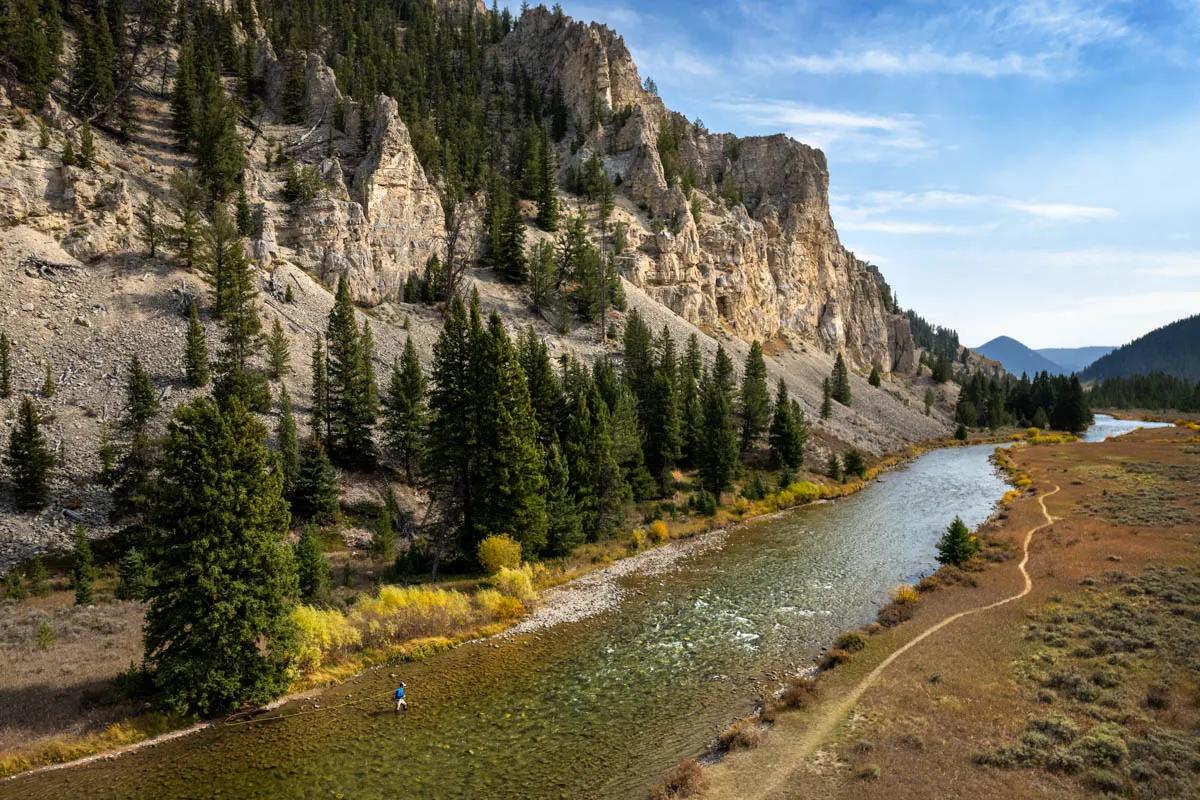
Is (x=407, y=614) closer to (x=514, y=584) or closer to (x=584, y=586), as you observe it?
(x=514, y=584)

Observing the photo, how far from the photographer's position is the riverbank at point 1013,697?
665 inches

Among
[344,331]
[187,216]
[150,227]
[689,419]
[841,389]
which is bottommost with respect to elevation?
[689,419]

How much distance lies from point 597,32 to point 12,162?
131 meters

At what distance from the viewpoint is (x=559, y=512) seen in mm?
42844

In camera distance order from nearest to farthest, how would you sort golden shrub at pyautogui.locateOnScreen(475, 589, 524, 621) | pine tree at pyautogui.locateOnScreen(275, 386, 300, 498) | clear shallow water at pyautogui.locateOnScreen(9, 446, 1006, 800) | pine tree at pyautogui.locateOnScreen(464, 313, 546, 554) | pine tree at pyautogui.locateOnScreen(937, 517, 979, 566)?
clear shallow water at pyautogui.locateOnScreen(9, 446, 1006, 800) < golden shrub at pyautogui.locateOnScreen(475, 589, 524, 621) < pine tree at pyautogui.locateOnScreen(937, 517, 979, 566) < pine tree at pyautogui.locateOnScreen(464, 313, 546, 554) < pine tree at pyautogui.locateOnScreen(275, 386, 300, 498)

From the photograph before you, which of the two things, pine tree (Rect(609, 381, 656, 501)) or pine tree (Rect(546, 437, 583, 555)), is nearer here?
pine tree (Rect(546, 437, 583, 555))

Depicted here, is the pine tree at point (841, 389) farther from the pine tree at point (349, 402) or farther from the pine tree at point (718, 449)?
the pine tree at point (349, 402)

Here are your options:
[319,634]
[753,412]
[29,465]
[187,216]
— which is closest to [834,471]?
[753,412]

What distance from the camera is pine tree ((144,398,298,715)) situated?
74.2 feet

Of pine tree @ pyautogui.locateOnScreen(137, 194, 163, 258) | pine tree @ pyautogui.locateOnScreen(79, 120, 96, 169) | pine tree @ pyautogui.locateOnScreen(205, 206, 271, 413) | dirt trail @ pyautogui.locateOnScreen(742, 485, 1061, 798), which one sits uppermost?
pine tree @ pyautogui.locateOnScreen(79, 120, 96, 169)

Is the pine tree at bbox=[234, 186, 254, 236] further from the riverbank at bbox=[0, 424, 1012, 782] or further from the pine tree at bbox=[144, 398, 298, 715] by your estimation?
the riverbank at bbox=[0, 424, 1012, 782]

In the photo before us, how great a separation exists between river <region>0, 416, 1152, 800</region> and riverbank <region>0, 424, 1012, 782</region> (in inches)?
34.2

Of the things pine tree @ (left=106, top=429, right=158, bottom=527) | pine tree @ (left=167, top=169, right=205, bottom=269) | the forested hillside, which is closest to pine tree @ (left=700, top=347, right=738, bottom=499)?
the forested hillside

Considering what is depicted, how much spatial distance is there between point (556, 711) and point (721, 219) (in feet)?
434
